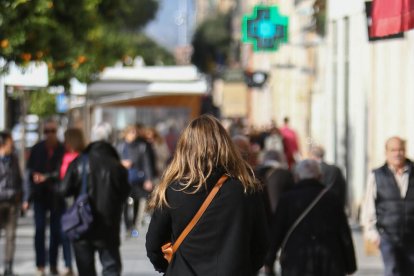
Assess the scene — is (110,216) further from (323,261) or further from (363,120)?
(363,120)

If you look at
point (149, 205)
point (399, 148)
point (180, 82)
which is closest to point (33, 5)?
point (399, 148)

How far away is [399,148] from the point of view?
11000 mm

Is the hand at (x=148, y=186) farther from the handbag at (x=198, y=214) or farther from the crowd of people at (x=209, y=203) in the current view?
the handbag at (x=198, y=214)

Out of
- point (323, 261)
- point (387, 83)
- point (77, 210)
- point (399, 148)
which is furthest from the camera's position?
point (387, 83)

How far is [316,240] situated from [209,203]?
3.25m

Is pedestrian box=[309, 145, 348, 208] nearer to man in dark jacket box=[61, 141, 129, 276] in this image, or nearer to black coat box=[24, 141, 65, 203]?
black coat box=[24, 141, 65, 203]

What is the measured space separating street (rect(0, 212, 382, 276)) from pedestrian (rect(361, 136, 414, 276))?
3.92 meters

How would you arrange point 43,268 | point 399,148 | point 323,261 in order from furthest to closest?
1. point 43,268
2. point 399,148
3. point 323,261

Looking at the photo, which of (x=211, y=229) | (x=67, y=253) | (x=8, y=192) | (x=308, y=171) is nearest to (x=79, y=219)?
(x=308, y=171)

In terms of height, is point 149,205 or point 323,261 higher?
point 149,205

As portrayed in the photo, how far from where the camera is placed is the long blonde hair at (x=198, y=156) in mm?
6812

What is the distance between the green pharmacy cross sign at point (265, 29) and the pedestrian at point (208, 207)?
1508 centimetres

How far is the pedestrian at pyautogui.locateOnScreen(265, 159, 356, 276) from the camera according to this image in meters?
9.94

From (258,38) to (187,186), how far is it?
15.4 m
